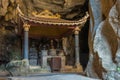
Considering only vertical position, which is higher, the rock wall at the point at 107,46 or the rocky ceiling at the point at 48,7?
the rocky ceiling at the point at 48,7

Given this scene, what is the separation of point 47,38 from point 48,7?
2249 mm

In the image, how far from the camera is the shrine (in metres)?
13.2

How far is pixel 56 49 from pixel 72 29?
7.67 feet

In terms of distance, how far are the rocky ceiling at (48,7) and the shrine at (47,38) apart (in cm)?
140

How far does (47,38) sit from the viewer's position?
52.7 feet

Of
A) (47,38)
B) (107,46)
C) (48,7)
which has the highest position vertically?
(48,7)

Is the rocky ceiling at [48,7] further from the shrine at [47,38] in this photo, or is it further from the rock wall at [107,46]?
the rock wall at [107,46]

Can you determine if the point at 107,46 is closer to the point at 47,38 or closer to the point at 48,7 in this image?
the point at 47,38

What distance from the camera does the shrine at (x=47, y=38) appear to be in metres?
13.2

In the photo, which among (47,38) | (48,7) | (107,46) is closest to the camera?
(107,46)

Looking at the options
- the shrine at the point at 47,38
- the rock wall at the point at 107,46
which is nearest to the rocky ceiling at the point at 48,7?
the shrine at the point at 47,38

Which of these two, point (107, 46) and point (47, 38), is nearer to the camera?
point (107, 46)

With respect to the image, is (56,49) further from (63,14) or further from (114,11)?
(114,11)

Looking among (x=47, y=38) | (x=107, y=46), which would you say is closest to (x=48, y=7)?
(x=47, y=38)
